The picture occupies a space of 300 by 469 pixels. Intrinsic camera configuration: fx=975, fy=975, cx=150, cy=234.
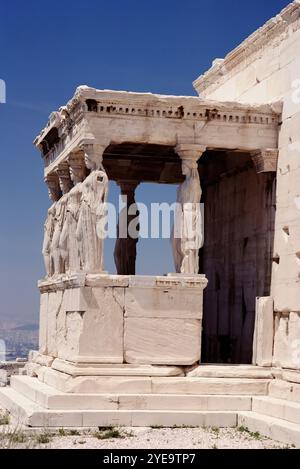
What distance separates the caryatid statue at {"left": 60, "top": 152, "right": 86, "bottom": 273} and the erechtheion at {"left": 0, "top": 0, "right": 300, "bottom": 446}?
0.08 feet

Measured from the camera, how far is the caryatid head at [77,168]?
1546 cm

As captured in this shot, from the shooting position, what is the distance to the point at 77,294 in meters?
14.1

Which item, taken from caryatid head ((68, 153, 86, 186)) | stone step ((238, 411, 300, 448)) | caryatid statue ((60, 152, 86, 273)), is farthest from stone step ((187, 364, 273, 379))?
caryatid head ((68, 153, 86, 186))

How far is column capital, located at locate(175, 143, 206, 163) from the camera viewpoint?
48.1ft

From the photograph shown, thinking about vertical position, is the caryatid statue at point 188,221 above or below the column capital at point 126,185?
below

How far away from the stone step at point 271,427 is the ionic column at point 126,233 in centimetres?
530

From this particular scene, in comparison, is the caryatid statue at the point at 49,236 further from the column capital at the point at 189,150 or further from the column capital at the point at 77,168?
the column capital at the point at 189,150

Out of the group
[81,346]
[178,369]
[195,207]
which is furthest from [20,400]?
[195,207]

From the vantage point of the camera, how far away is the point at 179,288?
14.3 metres

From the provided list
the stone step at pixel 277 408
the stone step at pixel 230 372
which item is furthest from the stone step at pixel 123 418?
the stone step at pixel 230 372

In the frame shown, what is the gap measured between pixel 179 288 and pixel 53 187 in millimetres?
4518

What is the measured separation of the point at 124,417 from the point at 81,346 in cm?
127

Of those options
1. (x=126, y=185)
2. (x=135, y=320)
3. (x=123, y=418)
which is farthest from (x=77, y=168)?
(x=123, y=418)

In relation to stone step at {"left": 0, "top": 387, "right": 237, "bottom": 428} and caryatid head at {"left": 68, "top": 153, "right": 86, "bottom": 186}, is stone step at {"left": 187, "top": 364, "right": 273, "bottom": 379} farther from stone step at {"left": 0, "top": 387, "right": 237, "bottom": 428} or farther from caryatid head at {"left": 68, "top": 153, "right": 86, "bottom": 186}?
caryatid head at {"left": 68, "top": 153, "right": 86, "bottom": 186}
